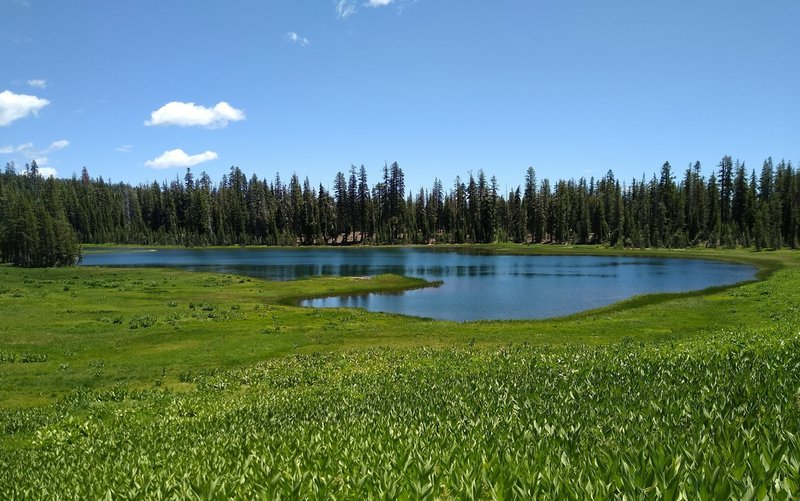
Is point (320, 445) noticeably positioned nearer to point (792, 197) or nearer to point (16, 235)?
point (16, 235)

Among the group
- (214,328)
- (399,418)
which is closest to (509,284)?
(214,328)

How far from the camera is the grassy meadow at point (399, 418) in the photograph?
563cm

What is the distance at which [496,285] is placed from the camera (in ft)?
234

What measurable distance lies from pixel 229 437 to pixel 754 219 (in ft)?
600

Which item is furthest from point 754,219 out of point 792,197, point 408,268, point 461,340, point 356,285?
point 461,340

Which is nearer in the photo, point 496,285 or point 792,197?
point 496,285

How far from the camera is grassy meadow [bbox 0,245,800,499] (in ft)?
18.5

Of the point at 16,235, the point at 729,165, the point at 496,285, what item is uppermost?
the point at 729,165

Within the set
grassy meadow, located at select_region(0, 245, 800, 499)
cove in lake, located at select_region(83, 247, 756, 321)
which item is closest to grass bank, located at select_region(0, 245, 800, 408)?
grassy meadow, located at select_region(0, 245, 800, 499)

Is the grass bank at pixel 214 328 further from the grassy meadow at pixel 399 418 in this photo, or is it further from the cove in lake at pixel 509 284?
the cove in lake at pixel 509 284

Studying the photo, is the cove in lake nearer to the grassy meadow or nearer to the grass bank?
the grass bank

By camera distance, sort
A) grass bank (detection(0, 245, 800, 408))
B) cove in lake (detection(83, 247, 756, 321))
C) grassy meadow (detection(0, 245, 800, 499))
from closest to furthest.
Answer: grassy meadow (detection(0, 245, 800, 499))
grass bank (detection(0, 245, 800, 408))
cove in lake (detection(83, 247, 756, 321))

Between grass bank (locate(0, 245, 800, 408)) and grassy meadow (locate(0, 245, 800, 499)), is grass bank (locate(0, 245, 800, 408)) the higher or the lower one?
the lower one

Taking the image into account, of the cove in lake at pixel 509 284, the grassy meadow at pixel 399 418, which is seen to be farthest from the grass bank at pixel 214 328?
the cove in lake at pixel 509 284
